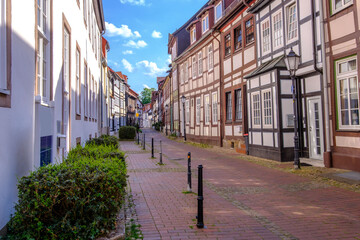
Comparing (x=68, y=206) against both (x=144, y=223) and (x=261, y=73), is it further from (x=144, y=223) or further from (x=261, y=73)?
(x=261, y=73)

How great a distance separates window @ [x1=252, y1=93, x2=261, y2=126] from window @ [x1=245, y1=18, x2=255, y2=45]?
3.15m

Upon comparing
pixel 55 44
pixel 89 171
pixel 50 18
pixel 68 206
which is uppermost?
pixel 50 18

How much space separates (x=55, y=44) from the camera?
6477mm

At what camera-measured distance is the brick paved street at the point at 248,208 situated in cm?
446

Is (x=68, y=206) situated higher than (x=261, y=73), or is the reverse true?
(x=261, y=73)

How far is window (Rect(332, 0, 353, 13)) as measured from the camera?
900cm

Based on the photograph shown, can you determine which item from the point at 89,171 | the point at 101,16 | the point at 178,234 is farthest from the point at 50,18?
the point at 101,16

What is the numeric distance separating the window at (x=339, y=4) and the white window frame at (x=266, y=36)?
152 inches

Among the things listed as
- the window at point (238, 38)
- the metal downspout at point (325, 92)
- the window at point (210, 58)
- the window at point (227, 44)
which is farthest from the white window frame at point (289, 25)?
the window at point (210, 58)

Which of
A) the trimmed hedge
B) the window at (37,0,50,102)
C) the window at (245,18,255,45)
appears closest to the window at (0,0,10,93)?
the trimmed hedge

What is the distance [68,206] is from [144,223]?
1534 mm

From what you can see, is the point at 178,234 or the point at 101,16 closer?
the point at 178,234

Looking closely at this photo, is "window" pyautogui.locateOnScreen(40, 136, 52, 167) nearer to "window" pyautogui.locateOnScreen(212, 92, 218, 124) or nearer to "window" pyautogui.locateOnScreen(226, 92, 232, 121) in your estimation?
"window" pyautogui.locateOnScreen(226, 92, 232, 121)

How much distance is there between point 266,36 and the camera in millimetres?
13727
